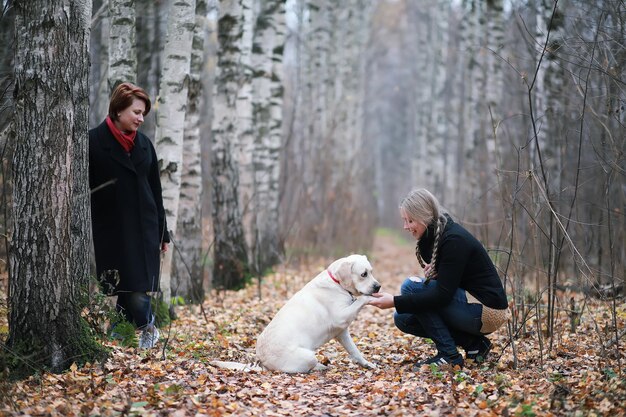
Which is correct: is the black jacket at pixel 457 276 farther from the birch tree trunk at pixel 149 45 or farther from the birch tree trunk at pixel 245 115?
the birch tree trunk at pixel 149 45

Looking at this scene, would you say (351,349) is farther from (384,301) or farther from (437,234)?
(437,234)

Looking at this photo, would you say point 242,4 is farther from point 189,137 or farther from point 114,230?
point 114,230

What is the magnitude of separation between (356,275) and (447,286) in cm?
72

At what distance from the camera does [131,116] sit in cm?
582

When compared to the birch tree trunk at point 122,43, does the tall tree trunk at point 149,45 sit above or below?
above

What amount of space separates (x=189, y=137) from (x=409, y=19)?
3432cm

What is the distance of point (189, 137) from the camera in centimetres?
869

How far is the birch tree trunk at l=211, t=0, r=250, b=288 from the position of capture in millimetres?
10391

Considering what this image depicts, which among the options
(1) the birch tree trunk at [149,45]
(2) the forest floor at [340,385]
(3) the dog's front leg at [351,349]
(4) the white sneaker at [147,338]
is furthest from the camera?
(1) the birch tree trunk at [149,45]

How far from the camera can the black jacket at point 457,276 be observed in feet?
18.0

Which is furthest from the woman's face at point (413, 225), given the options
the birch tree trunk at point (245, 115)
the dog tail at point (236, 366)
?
the birch tree trunk at point (245, 115)

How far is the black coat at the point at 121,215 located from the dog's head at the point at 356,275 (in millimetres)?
1640

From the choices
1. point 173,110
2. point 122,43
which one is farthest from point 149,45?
point 173,110

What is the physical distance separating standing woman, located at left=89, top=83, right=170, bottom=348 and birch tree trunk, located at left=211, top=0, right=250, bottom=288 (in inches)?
169
